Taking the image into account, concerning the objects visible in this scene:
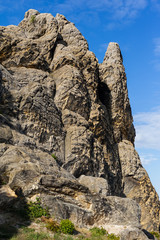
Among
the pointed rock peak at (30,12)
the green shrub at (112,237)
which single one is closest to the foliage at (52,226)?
the green shrub at (112,237)

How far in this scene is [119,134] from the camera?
49094 millimetres

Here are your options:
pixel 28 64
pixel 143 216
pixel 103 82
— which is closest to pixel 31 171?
pixel 28 64

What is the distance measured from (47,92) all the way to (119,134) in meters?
18.2

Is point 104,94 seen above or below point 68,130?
above

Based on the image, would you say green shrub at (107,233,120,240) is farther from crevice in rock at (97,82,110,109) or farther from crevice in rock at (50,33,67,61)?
crevice in rock at (97,82,110,109)

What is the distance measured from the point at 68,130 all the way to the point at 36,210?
17.2 meters

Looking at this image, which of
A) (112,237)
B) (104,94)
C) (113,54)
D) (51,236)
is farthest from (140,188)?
(51,236)

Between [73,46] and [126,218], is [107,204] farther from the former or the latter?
[73,46]

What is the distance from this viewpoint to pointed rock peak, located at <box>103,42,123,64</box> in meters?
53.7

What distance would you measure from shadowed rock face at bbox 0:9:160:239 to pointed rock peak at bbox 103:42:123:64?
0.19 m

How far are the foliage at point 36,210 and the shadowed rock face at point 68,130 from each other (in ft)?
1.88

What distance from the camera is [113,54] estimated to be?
178 feet

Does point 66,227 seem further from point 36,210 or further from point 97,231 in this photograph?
point 97,231

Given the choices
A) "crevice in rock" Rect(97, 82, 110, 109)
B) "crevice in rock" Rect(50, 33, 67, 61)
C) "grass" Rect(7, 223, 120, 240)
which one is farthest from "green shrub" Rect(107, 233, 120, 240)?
"crevice in rock" Rect(97, 82, 110, 109)
